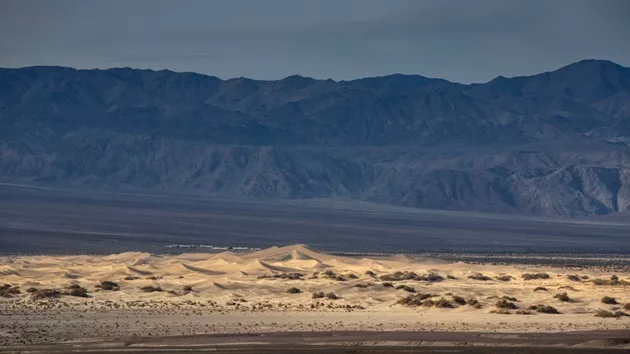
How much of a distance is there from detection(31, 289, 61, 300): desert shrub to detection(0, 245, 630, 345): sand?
11 centimetres

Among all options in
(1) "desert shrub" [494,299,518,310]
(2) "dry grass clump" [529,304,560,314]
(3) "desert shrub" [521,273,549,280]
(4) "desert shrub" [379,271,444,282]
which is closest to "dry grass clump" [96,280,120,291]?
(4) "desert shrub" [379,271,444,282]

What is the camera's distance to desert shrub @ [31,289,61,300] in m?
39.8

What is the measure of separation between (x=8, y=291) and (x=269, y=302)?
8.70 m

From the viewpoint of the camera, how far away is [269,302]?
41.2 meters

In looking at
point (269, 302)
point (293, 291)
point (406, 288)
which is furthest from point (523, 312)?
point (293, 291)

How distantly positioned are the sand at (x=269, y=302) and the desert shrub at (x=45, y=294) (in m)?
0.11

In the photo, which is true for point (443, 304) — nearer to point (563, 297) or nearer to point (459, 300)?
point (459, 300)

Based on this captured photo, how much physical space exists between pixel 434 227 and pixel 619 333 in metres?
115

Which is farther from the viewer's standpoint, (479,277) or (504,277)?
(504,277)

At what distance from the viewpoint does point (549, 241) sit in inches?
4722

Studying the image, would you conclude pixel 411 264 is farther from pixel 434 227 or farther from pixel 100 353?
pixel 434 227

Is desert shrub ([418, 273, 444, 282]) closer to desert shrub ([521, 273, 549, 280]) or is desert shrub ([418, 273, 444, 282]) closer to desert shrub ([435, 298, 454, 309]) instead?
desert shrub ([521, 273, 549, 280])

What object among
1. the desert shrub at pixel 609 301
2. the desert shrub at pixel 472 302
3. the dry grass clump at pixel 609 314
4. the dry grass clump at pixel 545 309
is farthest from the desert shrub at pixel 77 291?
the desert shrub at pixel 609 301

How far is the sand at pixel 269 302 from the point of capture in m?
33.7
